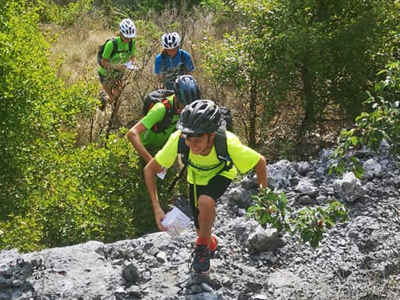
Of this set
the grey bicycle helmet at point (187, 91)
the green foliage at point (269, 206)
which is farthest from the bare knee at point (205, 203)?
the grey bicycle helmet at point (187, 91)

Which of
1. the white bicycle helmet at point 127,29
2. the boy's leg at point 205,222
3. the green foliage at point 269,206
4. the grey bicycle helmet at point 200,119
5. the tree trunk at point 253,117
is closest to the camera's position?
the green foliage at point 269,206

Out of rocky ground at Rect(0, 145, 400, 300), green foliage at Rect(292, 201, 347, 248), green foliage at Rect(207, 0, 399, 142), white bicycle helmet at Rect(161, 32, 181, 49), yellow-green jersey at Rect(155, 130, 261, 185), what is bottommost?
rocky ground at Rect(0, 145, 400, 300)

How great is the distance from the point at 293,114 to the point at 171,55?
5.61ft

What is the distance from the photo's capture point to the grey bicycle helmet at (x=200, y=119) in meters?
4.14

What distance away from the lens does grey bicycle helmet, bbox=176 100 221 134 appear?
4.14m

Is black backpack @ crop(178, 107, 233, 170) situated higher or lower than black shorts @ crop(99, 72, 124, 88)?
lower

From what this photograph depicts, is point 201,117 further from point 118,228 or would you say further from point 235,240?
point 118,228

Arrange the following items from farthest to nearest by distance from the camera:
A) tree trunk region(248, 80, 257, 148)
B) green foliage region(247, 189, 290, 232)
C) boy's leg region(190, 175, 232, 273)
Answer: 1. tree trunk region(248, 80, 257, 148)
2. boy's leg region(190, 175, 232, 273)
3. green foliage region(247, 189, 290, 232)

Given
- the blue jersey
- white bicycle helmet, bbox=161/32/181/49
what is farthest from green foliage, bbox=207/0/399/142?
white bicycle helmet, bbox=161/32/181/49

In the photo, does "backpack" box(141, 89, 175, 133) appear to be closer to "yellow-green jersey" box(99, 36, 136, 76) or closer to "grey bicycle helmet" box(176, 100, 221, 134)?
"grey bicycle helmet" box(176, 100, 221, 134)

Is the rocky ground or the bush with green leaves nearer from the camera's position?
the rocky ground

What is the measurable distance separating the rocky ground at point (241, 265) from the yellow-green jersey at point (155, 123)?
108 centimetres

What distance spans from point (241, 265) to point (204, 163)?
859 millimetres

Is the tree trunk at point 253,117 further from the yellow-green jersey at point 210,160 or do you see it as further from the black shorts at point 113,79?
the yellow-green jersey at point 210,160
